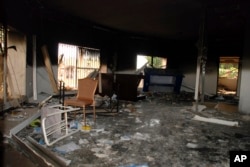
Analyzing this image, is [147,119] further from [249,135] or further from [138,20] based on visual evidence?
[138,20]

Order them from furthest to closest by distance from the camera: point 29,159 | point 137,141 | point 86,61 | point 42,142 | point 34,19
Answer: point 86,61 → point 34,19 → point 137,141 → point 42,142 → point 29,159

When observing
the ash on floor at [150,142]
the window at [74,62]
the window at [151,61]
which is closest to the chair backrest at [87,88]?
the ash on floor at [150,142]

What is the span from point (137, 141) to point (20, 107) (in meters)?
3.10

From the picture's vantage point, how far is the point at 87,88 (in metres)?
4.23

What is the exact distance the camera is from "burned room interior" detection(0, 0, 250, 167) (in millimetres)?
2838

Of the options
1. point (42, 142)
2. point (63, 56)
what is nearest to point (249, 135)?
point (42, 142)

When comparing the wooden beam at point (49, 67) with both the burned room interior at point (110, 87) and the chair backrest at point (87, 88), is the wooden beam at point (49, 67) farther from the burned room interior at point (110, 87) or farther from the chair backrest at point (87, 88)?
the chair backrest at point (87, 88)

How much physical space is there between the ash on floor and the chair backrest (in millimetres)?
518

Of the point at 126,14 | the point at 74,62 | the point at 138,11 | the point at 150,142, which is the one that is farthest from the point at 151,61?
the point at 150,142

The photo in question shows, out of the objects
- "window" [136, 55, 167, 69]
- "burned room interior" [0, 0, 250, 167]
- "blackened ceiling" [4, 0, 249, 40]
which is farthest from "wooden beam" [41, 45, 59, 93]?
"window" [136, 55, 167, 69]

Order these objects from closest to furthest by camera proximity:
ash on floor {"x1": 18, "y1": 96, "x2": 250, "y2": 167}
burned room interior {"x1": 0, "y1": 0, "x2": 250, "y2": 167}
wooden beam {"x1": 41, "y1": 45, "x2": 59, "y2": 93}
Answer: ash on floor {"x1": 18, "y1": 96, "x2": 250, "y2": 167} → burned room interior {"x1": 0, "y1": 0, "x2": 250, "y2": 167} → wooden beam {"x1": 41, "y1": 45, "x2": 59, "y2": 93}

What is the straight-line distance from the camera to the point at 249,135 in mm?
3719

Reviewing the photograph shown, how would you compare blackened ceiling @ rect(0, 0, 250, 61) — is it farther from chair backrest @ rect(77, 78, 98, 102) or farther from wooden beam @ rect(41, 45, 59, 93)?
chair backrest @ rect(77, 78, 98, 102)

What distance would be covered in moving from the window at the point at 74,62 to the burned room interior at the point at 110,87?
0.12 ft
